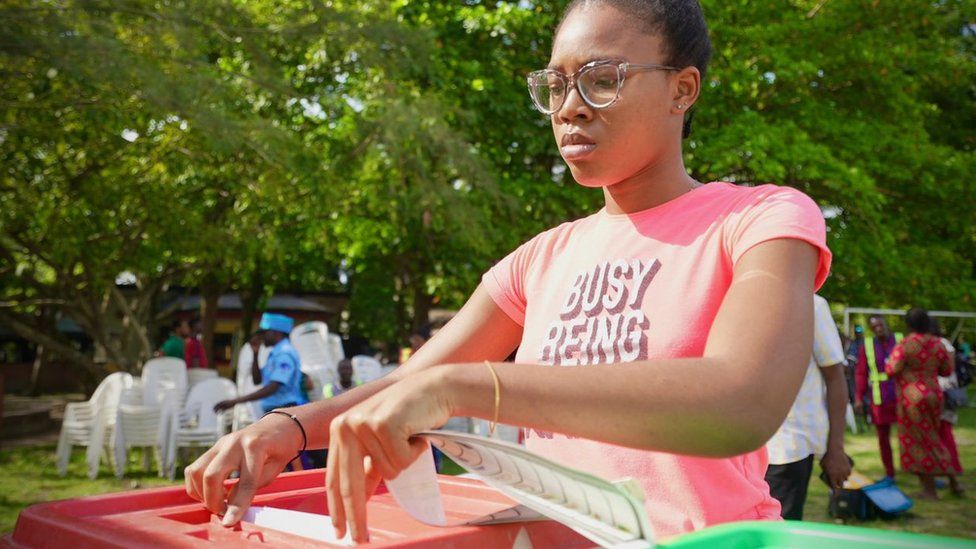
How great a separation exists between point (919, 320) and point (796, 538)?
8.11 m

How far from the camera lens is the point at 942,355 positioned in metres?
8.41

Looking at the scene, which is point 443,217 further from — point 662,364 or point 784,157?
point 662,364

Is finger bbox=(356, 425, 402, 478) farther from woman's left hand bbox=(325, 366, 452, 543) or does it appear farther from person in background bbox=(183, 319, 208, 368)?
person in background bbox=(183, 319, 208, 368)

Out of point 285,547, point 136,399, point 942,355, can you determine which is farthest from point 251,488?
point 136,399

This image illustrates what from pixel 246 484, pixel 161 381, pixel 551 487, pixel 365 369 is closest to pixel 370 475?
pixel 551 487

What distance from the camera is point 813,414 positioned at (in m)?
4.48

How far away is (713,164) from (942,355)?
5.88 meters

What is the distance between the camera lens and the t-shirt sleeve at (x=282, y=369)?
7.92 meters

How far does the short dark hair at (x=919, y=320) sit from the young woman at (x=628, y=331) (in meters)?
7.56

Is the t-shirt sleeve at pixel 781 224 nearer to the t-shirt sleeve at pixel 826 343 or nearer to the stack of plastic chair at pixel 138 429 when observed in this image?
the t-shirt sleeve at pixel 826 343

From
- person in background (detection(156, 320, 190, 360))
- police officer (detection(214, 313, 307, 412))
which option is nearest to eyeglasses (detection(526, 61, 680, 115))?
police officer (detection(214, 313, 307, 412))

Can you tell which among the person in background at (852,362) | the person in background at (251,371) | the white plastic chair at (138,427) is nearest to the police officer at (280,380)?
the person in background at (251,371)

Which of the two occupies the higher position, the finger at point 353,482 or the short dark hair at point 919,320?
the short dark hair at point 919,320

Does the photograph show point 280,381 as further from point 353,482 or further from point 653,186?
point 353,482
